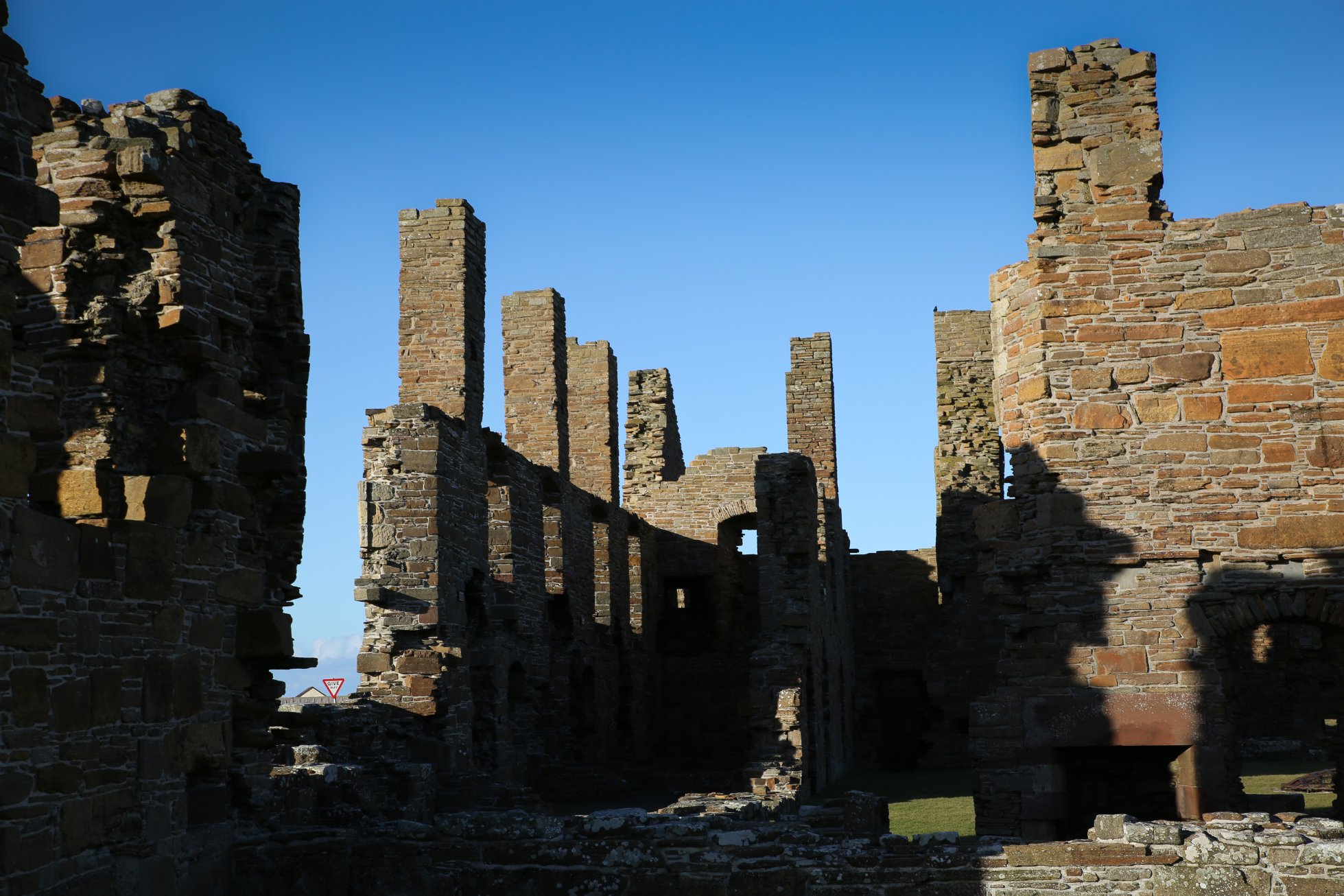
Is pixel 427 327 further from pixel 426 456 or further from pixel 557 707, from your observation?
pixel 557 707

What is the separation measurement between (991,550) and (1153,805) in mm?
2466

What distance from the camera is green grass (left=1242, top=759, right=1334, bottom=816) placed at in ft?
51.2

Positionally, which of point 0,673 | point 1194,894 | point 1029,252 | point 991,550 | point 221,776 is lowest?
point 1194,894

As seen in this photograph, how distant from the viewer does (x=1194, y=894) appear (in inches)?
324

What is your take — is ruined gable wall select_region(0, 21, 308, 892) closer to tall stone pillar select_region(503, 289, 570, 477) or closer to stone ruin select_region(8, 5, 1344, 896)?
stone ruin select_region(8, 5, 1344, 896)

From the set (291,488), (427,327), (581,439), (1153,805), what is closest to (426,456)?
(427,327)

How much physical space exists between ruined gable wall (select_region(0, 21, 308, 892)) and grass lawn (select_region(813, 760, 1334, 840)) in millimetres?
6403

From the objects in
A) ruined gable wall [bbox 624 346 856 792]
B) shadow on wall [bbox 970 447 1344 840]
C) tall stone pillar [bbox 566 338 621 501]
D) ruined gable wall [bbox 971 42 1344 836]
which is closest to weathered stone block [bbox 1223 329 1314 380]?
ruined gable wall [bbox 971 42 1344 836]

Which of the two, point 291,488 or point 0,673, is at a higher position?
point 291,488

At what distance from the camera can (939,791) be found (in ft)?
65.2

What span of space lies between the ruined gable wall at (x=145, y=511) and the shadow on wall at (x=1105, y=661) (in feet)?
18.5

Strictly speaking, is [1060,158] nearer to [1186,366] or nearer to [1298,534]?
[1186,366]

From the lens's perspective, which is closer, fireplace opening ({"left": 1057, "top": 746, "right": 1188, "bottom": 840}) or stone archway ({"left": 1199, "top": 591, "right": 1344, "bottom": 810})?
fireplace opening ({"left": 1057, "top": 746, "right": 1188, "bottom": 840})

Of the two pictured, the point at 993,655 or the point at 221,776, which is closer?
the point at 221,776
